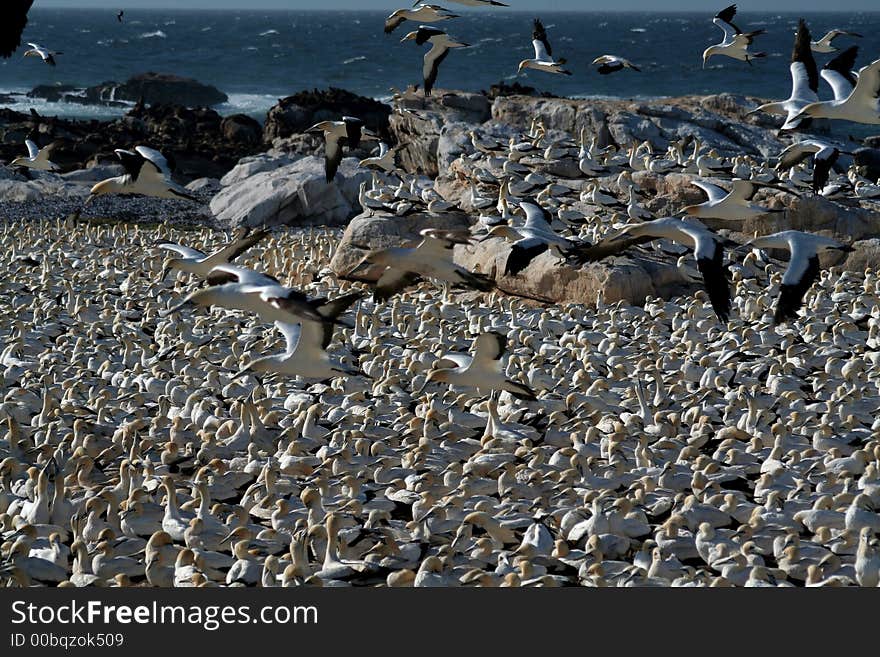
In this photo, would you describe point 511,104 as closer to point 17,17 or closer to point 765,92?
point 17,17

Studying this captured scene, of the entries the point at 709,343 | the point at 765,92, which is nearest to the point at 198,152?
the point at 709,343

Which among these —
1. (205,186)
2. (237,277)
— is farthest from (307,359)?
(205,186)

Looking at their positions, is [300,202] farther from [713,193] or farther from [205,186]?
[713,193]

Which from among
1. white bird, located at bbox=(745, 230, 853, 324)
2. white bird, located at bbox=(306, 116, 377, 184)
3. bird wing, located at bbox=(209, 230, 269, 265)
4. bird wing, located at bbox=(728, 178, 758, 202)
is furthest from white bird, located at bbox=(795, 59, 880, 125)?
bird wing, located at bbox=(209, 230, 269, 265)

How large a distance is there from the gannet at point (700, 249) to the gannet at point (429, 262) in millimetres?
1626

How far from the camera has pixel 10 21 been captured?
799 centimetres

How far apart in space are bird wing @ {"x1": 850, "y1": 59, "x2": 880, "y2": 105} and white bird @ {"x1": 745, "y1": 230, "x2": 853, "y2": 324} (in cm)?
225

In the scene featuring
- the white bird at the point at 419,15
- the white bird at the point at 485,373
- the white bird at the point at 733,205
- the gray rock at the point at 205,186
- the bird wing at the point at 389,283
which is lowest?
the gray rock at the point at 205,186

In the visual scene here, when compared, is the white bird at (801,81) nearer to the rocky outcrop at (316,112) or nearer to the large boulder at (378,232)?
the large boulder at (378,232)

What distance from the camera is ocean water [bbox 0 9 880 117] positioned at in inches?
2889

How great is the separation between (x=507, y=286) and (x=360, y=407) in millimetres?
6119

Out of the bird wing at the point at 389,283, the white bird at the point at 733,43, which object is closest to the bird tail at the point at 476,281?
the bird wing at the point at 389,283

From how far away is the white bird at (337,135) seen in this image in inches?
595

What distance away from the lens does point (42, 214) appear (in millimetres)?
27938
